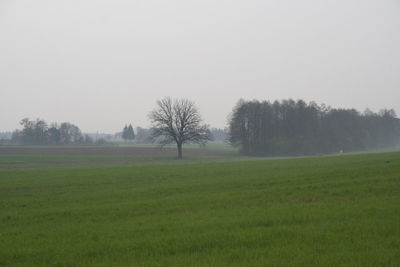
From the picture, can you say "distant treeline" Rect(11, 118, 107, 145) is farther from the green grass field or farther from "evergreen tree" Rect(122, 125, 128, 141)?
the green grass field

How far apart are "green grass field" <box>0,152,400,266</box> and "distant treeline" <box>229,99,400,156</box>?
67.1m

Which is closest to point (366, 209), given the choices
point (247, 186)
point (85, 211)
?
point (247, 186)

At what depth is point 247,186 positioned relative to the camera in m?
15.6

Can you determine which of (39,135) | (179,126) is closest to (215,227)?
(179,126)

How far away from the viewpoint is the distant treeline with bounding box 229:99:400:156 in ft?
266

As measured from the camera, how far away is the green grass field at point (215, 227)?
6.36 m

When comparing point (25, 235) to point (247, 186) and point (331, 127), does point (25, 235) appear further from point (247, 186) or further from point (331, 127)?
point (331, 127)

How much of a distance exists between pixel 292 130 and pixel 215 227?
80.2 meters

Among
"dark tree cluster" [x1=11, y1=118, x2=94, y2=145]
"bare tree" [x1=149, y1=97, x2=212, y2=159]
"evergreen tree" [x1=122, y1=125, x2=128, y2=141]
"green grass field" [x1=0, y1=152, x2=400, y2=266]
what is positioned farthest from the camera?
"evergreen tree" [x1=122, y1=125, x2=128, y2=141]

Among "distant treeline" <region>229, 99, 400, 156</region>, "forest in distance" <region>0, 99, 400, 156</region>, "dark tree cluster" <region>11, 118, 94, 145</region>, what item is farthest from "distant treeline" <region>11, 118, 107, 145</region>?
"distant treeline" <region>229, 99, 400, 156</region>

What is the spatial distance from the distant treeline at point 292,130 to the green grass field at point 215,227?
220ft

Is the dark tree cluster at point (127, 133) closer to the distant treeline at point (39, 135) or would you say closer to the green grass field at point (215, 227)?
the distant treeline at point (39, 135)

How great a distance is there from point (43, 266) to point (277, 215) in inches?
245

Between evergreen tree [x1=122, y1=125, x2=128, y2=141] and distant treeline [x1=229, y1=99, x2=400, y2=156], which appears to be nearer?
distant treeline [x1=229, y1=99, x2=400, y2=156]
